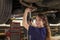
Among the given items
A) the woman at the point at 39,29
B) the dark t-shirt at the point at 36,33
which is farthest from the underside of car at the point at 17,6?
the dark t-shirt at the point at 36,33

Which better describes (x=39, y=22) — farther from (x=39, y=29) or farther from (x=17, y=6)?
(x=17, y=6)

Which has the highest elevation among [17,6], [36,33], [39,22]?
[17,6]

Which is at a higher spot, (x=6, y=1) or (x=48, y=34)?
(x=6, y=1)

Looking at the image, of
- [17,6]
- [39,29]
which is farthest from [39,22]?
[17,6]

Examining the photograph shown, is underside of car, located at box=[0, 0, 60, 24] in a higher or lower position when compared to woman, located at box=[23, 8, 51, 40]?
higher

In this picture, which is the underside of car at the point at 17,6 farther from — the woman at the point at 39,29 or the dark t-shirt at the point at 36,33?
the dark t-shirt at the point at 36,33

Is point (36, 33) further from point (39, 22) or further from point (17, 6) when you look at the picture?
point (17, 6)

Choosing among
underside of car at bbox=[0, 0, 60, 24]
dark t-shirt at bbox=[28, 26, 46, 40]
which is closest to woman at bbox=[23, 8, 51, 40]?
dark t-shirt at bbox=[28, 26, 46, 40]

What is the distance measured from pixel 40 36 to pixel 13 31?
1.26m

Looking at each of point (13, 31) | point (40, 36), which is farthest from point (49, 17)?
point (40, 36)

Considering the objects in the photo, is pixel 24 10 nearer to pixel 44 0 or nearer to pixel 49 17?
pixel 44 0

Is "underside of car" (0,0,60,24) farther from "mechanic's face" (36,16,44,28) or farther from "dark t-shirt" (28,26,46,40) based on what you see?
"dark t-shirt" (28,26,46,40)

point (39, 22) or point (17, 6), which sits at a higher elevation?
point (17, 6)

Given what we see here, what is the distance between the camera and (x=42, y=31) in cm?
254
